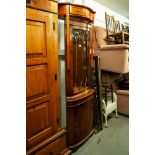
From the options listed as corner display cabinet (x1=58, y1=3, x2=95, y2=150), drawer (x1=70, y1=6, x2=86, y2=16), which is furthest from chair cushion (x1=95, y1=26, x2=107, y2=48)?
drawer (x1=70, y1=6, x2=86, y2=16)

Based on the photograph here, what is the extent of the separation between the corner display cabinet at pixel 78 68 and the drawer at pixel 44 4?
37 centimetres

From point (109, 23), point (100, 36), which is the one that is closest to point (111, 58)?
point (100, 36)

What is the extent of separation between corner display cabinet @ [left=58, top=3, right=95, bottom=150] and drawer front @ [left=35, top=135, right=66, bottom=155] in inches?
8.3

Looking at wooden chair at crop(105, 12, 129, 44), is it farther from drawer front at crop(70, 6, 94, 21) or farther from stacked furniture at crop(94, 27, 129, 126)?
drawer front at crop(70, 6, 94, 21)

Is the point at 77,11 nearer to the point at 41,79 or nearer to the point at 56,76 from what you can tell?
the point at 56,76

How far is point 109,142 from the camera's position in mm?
2650

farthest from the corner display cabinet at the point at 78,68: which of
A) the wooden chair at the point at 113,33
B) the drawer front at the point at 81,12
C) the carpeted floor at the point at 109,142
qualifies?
the wooden chair at the point at 113,33

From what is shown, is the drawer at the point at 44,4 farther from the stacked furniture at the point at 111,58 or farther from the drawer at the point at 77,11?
the stacked furniture at the point at 111,58

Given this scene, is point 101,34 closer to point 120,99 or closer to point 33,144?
point 120,99

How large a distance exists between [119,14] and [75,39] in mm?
4456
